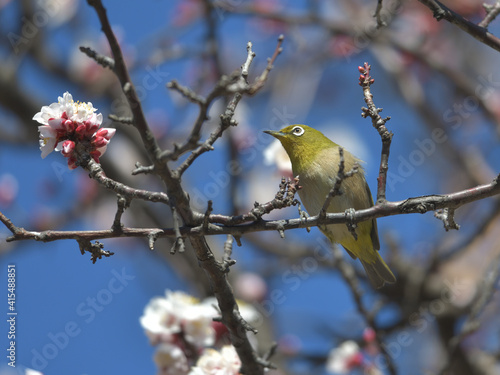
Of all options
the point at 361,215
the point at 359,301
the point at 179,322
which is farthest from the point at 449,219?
the point at 179,322

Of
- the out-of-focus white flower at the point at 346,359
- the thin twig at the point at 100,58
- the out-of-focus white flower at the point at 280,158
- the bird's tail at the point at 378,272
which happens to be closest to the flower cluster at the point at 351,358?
the out-of-focus white flower at the point at 346,359

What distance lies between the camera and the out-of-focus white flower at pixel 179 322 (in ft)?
10.2

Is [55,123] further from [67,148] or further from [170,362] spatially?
[170,362]

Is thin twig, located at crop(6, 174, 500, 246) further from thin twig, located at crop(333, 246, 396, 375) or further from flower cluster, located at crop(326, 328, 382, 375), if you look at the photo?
flower cluster, located at crop(326, 328, 382, 375)

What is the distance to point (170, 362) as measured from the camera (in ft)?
10.1

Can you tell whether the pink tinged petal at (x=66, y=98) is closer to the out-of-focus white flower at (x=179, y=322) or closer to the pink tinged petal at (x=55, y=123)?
the pink tinged petal at (x=55, y=123)

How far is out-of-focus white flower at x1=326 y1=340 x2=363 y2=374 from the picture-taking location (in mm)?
4359

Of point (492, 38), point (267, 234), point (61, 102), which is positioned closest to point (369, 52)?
point (267, 234)

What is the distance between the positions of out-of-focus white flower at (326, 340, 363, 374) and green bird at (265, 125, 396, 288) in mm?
711

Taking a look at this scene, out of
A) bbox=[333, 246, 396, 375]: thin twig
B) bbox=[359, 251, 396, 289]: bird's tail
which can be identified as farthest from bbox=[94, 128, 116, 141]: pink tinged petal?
bbox=[359, 251, 396, 289]: bird's tail

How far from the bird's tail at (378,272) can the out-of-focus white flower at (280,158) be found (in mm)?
874

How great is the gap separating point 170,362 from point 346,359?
1.84 metres

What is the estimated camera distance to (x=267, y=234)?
7863 millimetres

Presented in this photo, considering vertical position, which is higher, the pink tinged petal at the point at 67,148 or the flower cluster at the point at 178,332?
the pink tinged petal at the point at 67,148
